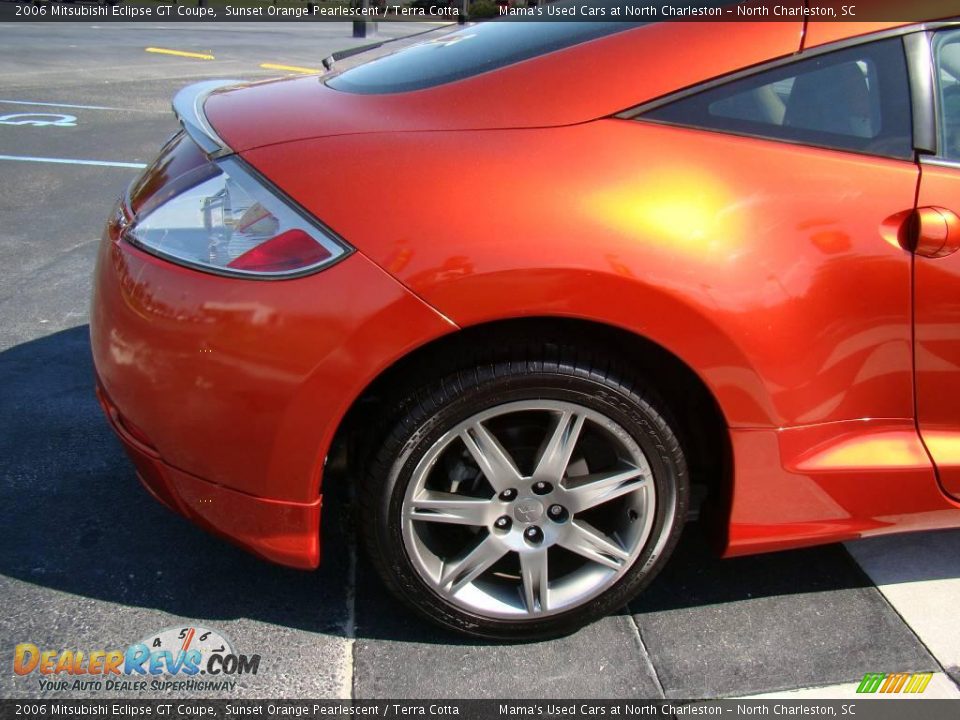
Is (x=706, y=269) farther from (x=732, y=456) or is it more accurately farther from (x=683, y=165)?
(x=732, y=456)

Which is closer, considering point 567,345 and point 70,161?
point 567,345

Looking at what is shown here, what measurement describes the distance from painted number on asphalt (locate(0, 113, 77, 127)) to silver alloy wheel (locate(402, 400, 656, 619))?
7154mm

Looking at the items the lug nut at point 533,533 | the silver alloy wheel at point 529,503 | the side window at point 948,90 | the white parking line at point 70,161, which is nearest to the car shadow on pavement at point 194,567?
the silver alloy wheel at point 529,503

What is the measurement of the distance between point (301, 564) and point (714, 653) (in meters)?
1.06

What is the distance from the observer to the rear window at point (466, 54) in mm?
2145

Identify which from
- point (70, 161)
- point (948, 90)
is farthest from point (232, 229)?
point (70, 161)

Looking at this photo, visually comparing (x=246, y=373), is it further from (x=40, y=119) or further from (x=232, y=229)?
(x=40, y=119)

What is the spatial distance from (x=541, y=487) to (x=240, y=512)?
0.70 metres

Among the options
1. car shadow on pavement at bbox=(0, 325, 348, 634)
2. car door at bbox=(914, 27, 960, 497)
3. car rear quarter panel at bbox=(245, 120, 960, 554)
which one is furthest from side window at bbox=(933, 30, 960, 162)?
car shadow on pavement at bbox=(0, 325, 348, 634)

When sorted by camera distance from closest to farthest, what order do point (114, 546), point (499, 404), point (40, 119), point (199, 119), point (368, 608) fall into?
point (499, 404)
point (199, 119)
point (368, 608)
point (114, 546)
point (40, 119)

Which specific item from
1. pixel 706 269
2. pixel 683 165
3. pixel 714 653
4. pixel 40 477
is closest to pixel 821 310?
pixel 706 269

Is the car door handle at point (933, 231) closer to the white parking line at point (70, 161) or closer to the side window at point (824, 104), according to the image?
the side window at point (824, 104)

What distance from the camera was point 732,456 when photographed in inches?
81.4

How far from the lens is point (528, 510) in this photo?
212cm
